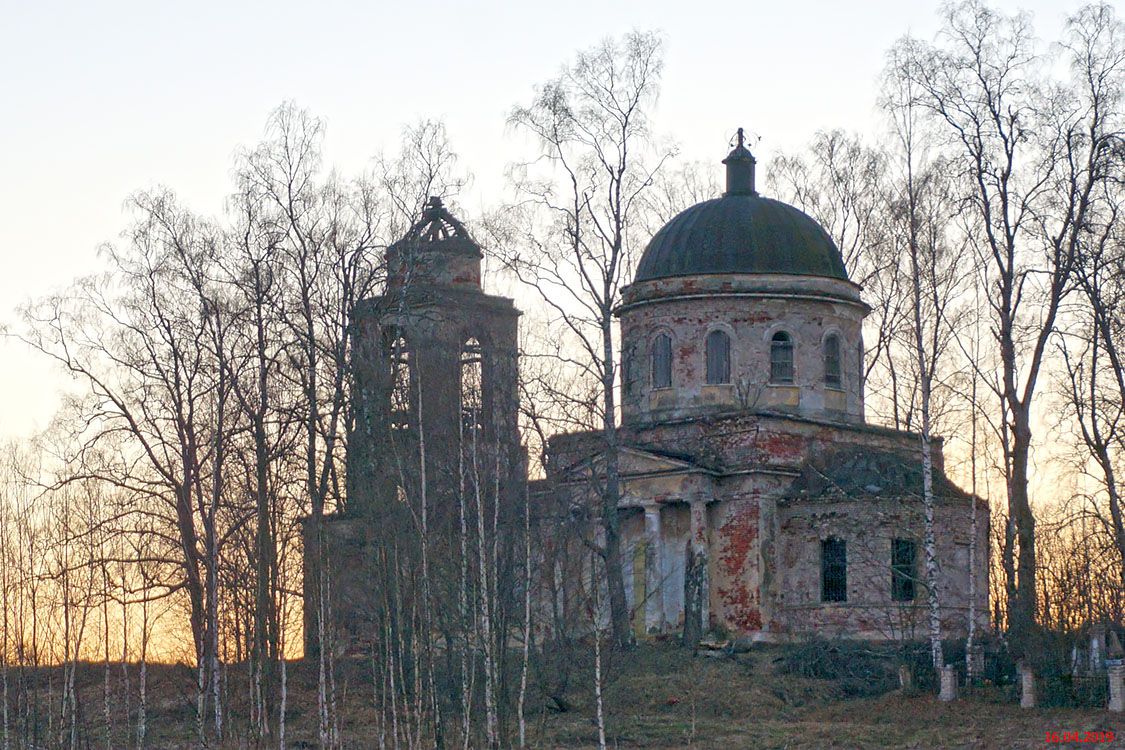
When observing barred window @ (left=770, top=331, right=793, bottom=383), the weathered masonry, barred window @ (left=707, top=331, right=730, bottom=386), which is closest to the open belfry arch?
the weathered masonry

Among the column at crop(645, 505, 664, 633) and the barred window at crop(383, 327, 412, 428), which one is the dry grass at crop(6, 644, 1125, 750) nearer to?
the column at crop(645, 505, 664, 633)

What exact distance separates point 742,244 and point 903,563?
716cm

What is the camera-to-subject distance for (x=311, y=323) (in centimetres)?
3244

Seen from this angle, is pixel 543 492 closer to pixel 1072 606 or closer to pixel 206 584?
pixel 206 584

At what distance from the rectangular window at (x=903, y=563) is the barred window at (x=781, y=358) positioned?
4.18 m

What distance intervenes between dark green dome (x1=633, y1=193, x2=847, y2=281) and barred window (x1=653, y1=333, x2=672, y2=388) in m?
1.27

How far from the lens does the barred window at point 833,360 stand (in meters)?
38.5

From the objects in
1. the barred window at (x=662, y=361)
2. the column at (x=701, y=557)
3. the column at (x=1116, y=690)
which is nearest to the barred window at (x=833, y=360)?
the barred window at (x=662, y=361)

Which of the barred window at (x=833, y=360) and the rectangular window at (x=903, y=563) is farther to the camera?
the barred window at (x=833, y=360)

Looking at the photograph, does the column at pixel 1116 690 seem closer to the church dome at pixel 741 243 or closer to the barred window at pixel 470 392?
the barred window at pixel 470 392

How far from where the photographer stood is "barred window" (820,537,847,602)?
35656 mm

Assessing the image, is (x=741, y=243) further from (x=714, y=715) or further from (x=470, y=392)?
(x=714, y=715)

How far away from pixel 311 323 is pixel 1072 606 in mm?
13311

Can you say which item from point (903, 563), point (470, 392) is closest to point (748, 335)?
point (903, 563)
